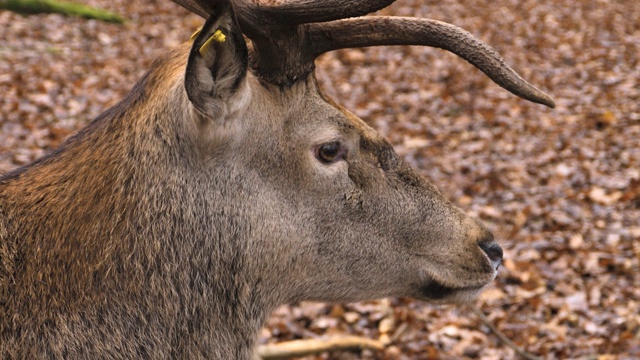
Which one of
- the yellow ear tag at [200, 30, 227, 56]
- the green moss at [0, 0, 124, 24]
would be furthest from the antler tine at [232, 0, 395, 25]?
the green moss at [0, 0, 124, 24]

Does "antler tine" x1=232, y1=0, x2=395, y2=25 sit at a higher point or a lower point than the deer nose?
higher

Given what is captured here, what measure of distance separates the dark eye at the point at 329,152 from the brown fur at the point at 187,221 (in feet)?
0.08

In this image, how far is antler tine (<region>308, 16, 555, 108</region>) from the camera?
2.99 metres

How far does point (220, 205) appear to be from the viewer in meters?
2.80

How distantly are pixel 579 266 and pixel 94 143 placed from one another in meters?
5.15

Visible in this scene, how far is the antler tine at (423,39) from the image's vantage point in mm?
2992

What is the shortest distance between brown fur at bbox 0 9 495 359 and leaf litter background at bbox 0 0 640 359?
2689 millimetres

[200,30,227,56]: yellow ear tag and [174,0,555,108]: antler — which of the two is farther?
[174,0,555,108]: antler

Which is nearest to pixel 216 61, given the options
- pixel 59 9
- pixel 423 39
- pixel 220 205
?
pixel 220 205

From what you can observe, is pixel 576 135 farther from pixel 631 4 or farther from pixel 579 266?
pixel 631 4

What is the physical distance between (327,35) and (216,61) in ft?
2.39

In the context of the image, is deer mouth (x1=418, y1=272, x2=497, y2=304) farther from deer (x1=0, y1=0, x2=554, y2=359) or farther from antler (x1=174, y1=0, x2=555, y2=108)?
antler (x1=174, y1=0, x2=555, y2=108)

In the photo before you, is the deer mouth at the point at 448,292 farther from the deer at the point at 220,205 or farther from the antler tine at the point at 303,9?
the antler tine at the point at 303,9

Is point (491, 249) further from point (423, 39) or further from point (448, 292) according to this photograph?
point (423, 39)
